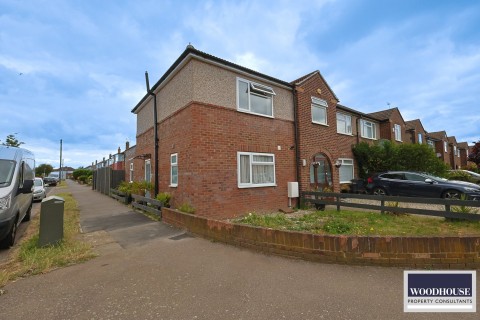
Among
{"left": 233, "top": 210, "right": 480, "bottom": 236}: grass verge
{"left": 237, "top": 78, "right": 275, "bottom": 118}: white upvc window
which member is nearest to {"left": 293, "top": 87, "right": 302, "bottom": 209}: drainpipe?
{"left": 237, "top": 78, "right": 275, "bottom": 118}: white upvc window

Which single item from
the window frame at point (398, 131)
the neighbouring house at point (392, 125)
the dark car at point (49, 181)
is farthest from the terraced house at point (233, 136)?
the dark car at point (49, 181)

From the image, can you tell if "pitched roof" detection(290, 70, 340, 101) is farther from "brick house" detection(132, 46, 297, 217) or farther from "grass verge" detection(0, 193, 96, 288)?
"grass verge" detection(0, 193, 96, 288)

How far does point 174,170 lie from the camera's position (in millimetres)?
9398

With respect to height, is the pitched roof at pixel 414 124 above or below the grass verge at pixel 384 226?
above

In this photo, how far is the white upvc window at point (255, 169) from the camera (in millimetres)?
8901

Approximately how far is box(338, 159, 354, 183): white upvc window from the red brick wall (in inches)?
245

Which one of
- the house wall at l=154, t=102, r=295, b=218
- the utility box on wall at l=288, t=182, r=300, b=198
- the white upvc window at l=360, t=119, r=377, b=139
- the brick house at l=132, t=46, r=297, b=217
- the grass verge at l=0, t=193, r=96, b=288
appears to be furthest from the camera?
the white upvc window at l=360, t=119, r=377, b=139

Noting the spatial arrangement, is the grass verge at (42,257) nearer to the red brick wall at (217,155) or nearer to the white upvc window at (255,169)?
the red brick wall at (217,155)

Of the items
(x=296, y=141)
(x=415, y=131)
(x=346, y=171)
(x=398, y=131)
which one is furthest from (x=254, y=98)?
(x=415, y=131)

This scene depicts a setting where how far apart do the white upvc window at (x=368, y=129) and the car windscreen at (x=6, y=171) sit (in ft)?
63.1

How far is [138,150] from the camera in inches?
554

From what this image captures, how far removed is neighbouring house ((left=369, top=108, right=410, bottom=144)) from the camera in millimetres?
19453

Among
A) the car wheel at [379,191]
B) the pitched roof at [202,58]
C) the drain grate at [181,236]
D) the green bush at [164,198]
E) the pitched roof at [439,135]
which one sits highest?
the pitched roof at [439,135]

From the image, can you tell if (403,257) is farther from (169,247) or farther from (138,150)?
(138,150)
